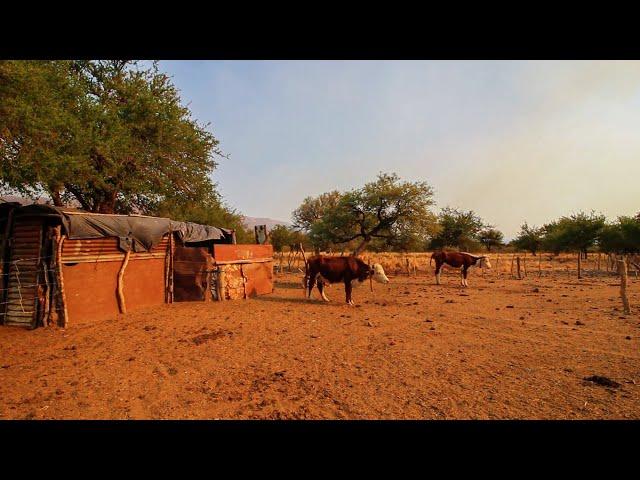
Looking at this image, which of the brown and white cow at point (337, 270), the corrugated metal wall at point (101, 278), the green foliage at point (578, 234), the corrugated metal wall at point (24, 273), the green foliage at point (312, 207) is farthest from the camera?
the green foliage at point (312, 207)

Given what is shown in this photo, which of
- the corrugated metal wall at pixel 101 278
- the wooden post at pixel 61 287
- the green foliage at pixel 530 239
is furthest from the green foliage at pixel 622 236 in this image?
the wooden post at pixel 61 287

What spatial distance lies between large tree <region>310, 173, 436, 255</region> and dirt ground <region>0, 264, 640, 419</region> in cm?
1181

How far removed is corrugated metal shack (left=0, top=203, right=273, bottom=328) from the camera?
28.2ft

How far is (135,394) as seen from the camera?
4945 mm

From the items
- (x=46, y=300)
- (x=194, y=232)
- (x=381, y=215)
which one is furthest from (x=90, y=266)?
(x=381, y=215)

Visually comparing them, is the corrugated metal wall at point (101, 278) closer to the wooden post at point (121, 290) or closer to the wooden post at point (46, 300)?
the wooden post at point (121, 290)

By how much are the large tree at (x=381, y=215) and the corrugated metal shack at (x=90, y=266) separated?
39.4 feet

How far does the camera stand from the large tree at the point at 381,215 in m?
22.2

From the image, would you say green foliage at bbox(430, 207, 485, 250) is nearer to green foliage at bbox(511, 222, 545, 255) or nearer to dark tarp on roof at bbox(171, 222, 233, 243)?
green foliage at bbox(511, 222, 545, 255)

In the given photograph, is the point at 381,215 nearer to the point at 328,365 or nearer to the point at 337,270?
the point at 337,270

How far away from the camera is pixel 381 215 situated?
2327cm

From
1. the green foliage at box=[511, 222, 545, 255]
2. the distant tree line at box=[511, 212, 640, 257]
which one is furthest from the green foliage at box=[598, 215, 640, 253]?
the green foliage at box=[511, 222, 545, 255]
